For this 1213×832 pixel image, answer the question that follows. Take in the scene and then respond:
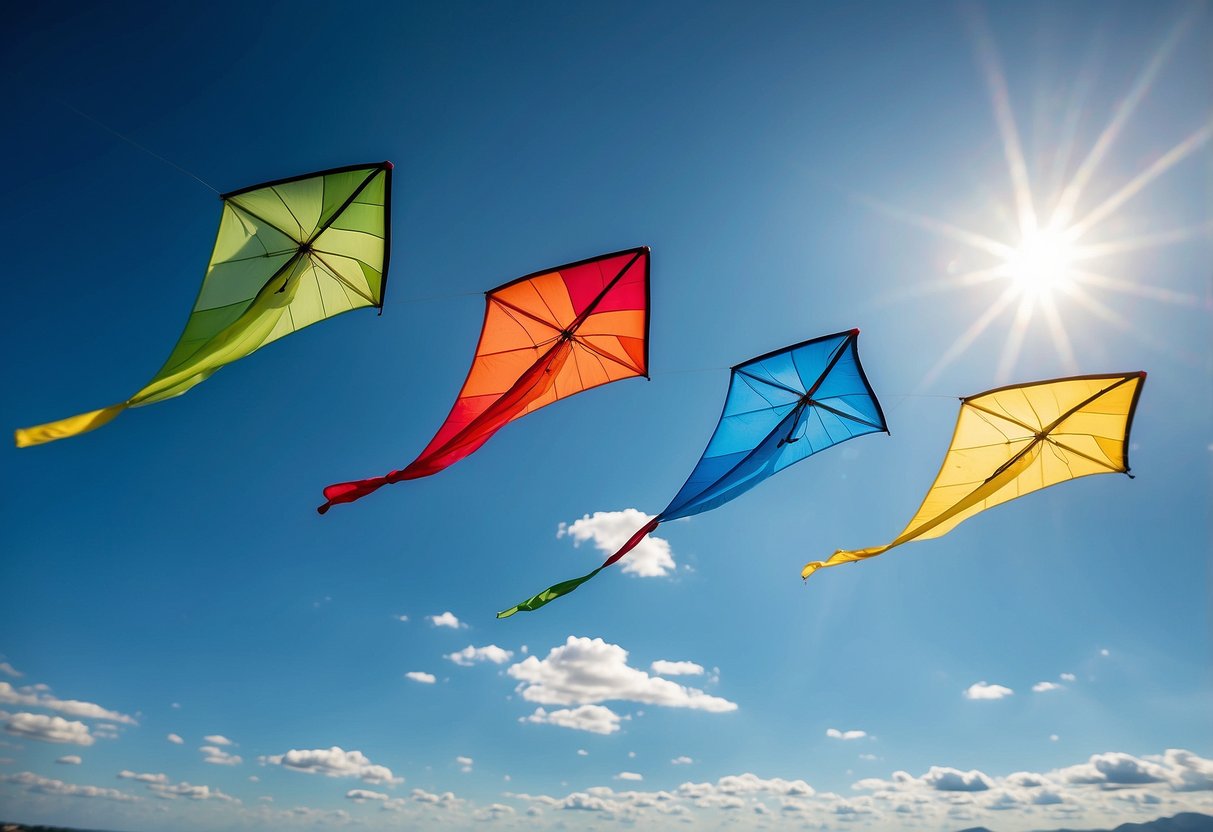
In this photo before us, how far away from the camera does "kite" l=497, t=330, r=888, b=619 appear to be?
10227 millimetres

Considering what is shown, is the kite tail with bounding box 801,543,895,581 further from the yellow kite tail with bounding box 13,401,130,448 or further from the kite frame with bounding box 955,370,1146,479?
the yellow kite tail with bounding box 13,401,130,448

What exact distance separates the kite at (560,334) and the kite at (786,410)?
2.07 meters

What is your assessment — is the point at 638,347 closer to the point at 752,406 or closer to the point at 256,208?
the point at 752,406

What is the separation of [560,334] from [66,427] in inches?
260

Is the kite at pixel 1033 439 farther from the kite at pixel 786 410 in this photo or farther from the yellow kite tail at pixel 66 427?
the yellow kite tail at pixel 66 427

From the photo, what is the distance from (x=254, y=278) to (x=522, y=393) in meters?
4.23

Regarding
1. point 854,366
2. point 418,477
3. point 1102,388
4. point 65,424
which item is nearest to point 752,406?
point 854,366

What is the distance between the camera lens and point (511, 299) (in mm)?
9477

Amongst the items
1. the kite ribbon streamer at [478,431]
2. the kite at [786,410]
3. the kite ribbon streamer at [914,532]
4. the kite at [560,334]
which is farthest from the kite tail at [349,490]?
the kite ribbon streamer at [914,532]

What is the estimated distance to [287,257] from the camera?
825 cm

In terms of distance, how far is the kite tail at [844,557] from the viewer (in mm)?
8492

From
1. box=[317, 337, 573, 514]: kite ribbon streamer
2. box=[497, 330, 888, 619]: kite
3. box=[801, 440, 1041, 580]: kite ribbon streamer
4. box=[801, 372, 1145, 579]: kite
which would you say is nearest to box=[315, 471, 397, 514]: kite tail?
box=[317, 337, 573, 514]: kite ribbon streamer

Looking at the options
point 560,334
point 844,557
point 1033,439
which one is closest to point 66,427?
point 560,334

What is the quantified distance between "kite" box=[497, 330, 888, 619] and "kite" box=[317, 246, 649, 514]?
6.78ft
